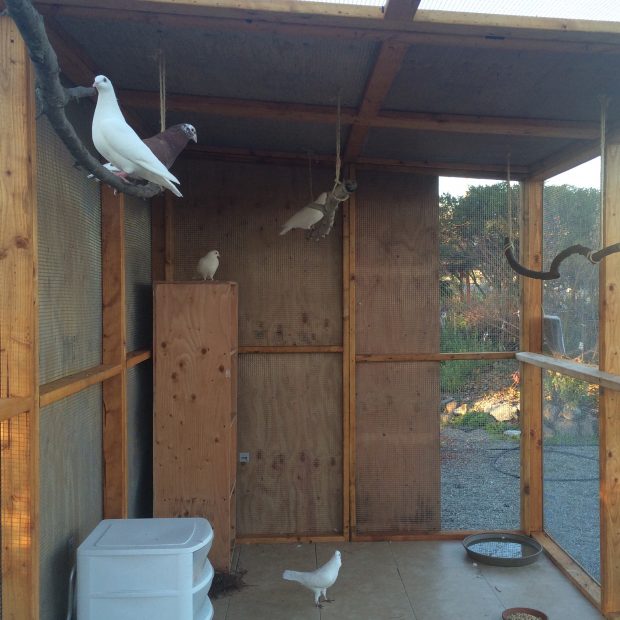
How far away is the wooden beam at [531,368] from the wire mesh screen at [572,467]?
7 centimetres

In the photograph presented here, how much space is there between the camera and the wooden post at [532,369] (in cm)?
382

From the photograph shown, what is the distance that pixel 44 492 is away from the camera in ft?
6.34

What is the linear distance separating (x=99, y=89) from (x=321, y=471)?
2.96 metres

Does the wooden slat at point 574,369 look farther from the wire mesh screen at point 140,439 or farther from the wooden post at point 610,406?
the wire mesh screen at point 140,439

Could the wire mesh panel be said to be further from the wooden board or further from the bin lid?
the bin lid

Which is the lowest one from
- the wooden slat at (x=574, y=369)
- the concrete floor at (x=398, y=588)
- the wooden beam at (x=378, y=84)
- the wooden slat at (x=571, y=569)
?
the concrete floor at (x=398, y=588)

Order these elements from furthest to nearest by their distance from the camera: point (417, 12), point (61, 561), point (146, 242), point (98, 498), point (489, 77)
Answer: point (146, 242) → point (98, 498) → point (489, 77) → point (61, 561) → point (417, 12)

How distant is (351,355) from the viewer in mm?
3828

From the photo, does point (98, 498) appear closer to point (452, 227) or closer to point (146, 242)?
point (146, 242)

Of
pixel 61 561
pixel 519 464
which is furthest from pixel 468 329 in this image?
A: pixel 61 561

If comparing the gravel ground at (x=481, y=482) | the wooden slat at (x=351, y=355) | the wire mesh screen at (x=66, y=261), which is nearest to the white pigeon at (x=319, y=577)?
the wooden slat at (x=351, y=355)

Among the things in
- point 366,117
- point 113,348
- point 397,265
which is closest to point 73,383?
point 113,348

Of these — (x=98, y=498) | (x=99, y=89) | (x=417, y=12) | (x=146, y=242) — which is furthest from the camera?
(x=146, y=242)

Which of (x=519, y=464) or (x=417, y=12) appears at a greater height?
(x=417, y=12)
